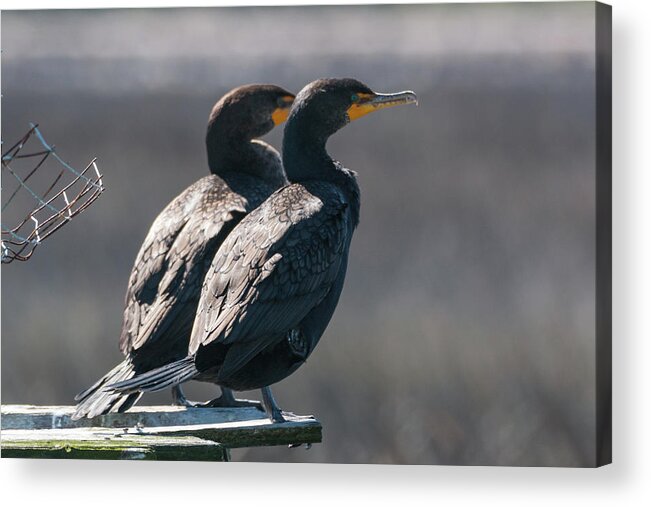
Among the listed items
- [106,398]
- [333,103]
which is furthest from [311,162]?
[106,398]

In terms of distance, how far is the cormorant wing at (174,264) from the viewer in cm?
509

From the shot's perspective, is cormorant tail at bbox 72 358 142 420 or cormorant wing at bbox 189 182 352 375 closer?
cormorant wing at bbox 189 182 352 375

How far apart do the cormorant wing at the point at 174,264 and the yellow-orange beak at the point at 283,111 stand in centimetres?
34

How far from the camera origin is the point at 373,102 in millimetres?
5223

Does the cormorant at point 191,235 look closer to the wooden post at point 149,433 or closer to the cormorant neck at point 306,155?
the wooden post at point 149,433

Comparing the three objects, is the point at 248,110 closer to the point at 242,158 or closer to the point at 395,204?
the point at 242,158

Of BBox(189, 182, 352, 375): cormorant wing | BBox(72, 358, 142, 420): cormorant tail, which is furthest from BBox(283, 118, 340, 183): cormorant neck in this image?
BBox(72, 358, 142, 420): cormorant tail

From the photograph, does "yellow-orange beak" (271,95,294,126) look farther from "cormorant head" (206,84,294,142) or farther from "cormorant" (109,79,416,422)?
"cormorant" (109,79,416,422)

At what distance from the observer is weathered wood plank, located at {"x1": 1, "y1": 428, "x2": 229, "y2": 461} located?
5.00 m

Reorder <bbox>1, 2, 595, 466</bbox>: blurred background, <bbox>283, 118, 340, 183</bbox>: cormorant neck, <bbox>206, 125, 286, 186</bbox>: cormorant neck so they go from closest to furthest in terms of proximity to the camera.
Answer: <bbox>283, 118, 340, 183</bbox>: cormorant neck < <bbox>1, 2, 595, 466</bbox>: blurred background < <bbox>206, 125, 286, 186</bbox>: cormorant neck

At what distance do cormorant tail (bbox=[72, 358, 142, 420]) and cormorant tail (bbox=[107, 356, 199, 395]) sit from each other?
87mm

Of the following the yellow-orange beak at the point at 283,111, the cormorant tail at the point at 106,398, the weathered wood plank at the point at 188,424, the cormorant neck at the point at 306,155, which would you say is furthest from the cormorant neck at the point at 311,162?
the cormorant tail at the point at 106,398

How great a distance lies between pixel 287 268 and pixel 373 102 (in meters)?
0.71

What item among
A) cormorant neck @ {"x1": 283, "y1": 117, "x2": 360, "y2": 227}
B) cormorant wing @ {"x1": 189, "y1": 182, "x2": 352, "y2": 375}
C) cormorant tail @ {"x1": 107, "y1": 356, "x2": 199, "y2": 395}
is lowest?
cormorant tail @ {"x1": 107, "y1": 356, "x2": 199, "y2": 395}
